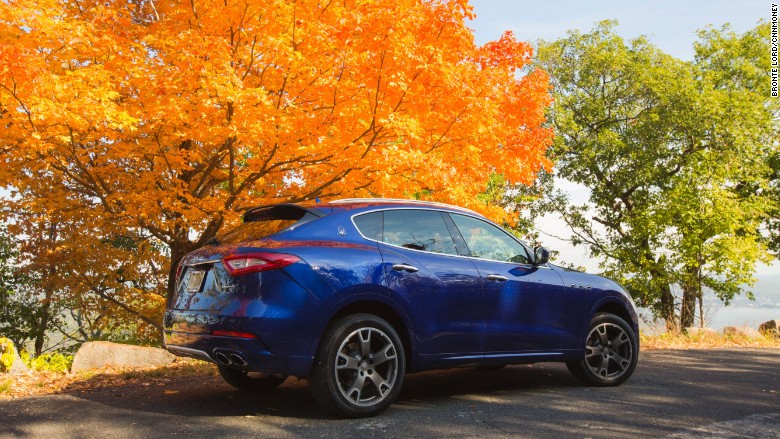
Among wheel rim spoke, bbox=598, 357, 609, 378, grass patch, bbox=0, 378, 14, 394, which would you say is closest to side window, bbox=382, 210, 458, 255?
wheel rim spoke, bbox=598, 357, 609, 378

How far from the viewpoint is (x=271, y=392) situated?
632cm

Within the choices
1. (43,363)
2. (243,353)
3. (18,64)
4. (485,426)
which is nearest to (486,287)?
(485,426)

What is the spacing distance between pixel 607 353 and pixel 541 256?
1.35 metres

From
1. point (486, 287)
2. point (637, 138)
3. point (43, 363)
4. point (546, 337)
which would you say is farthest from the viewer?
point (637, 138)

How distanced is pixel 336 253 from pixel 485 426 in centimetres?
164

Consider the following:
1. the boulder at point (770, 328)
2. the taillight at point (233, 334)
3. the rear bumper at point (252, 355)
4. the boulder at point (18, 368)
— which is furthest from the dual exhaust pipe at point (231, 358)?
the boulder at point (770, 328)

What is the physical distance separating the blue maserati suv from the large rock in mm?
2319

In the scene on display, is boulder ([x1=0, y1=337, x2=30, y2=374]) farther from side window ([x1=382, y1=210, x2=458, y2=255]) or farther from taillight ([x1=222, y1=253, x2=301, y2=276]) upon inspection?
side window ([x1=382, y1=210, x2=458, y2=255])

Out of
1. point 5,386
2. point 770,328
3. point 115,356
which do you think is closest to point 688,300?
point 770,328

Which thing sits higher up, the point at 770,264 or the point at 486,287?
the point at 770,264

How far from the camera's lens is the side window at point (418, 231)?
5.58 metres

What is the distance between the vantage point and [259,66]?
9.78 metres

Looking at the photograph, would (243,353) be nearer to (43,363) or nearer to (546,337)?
(546,337)

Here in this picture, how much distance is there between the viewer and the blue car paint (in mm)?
4758
